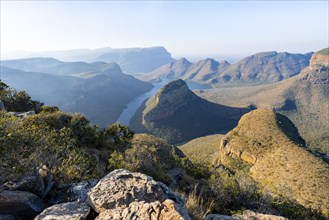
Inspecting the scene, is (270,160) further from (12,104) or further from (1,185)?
(1,185)

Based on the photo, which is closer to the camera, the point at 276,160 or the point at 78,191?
the point at 78,191

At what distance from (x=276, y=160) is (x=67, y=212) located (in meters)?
55.0

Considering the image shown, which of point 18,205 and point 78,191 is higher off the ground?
point 18,205

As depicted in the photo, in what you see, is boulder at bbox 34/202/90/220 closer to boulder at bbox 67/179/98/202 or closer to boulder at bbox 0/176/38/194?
boulder at bbox 67/179/98/202

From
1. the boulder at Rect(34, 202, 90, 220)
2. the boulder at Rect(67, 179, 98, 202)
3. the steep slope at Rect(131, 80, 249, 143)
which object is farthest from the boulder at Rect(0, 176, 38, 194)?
the steep slope at Rect(131, 80, 249, 143)

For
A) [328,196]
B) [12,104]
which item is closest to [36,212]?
[12,104]

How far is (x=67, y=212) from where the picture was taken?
7.80 metres

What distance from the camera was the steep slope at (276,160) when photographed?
133ft

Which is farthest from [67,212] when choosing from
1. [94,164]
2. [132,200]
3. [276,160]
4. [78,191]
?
[276,160]

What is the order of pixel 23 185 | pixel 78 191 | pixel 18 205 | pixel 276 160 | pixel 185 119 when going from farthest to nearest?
pixel 185 119
pixel 276 160
pixel 78 191
pixel 23 185
pixel 18 205

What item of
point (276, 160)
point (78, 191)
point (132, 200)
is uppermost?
point (132, 200)

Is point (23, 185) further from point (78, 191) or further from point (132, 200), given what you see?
point (132, 200)

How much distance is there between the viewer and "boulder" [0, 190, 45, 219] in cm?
837

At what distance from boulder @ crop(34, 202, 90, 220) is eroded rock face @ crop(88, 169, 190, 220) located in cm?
33
